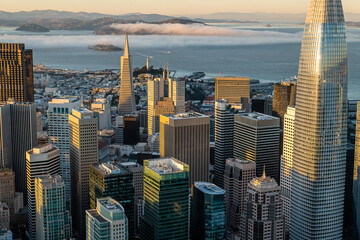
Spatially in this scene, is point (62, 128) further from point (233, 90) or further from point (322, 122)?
point (233, 90)

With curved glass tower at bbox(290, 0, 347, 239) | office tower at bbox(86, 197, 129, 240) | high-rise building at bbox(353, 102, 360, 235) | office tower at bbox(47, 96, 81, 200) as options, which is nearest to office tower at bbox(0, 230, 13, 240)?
office tower at bbox(86, 197, 129, 240)

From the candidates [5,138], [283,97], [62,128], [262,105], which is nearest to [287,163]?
[62,128]

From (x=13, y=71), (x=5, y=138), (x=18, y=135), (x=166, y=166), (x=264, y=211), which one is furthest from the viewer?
(x=13, y=71)

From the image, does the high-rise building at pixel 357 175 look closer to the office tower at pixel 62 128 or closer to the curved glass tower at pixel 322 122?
the curved glass tower at pixel 322 122

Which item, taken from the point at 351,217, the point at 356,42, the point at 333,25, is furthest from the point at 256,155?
the point at 356,42

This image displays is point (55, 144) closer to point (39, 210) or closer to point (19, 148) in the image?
point (19, 148)

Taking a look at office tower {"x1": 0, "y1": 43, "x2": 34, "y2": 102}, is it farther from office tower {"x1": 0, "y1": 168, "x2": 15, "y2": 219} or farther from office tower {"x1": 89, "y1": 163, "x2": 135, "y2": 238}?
office tower {"x1": 89, "y1": 163, "x2": 135, "y2": 238}
